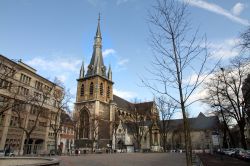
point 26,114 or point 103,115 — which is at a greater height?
point 103,115

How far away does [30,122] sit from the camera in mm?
51438

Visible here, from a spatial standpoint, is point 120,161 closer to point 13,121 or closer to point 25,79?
point 13,121

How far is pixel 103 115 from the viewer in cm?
9244

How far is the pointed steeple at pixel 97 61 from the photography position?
9831 cm

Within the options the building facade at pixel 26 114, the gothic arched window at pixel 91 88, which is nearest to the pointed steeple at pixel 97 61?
the gothic arched window at pixel 91 88

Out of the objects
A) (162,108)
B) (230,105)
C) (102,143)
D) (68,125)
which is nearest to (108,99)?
(102,143)

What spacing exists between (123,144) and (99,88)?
23745mm

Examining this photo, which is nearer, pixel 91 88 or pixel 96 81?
pixel 96 81

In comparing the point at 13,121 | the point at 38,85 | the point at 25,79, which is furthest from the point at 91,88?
the point at 13,121

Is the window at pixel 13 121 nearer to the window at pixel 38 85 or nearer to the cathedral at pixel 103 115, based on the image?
the window at pixel 38 85

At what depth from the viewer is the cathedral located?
3317 inches

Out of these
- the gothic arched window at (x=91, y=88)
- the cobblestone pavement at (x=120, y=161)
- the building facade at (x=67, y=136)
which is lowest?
the cobblestone pavement at (x=120, y=161)

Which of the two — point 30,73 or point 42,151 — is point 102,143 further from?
point 30,73

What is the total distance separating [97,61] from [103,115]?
23.7m
